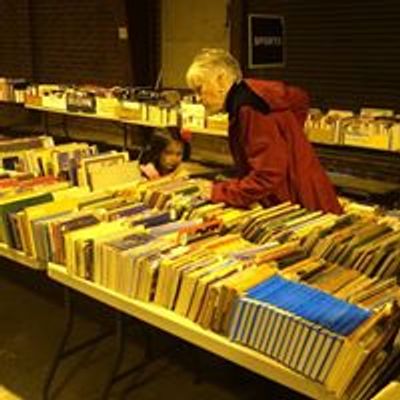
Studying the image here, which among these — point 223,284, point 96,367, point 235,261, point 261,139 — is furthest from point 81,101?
point 223,284

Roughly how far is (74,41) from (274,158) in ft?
22.4

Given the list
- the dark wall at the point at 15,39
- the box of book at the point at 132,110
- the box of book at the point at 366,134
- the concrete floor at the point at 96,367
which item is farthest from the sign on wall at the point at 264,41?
the dark wall at the point at 15,39

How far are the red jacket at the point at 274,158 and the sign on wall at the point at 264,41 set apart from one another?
133 centimetres

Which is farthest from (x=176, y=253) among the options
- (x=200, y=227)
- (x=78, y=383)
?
(x=78, y=383)

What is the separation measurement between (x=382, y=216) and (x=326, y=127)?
2209 millimetres

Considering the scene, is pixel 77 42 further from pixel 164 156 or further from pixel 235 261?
pixel 235 261

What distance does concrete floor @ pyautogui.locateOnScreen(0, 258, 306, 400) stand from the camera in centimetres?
304

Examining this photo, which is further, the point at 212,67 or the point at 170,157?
the point at 170,157

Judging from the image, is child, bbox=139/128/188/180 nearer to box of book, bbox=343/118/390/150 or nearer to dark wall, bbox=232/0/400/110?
box of book, bbox=343/118/390/150

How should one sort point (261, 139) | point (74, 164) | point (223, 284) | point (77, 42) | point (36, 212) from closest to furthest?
point (223, 284), point (261, 139), point (36, 212), point (74, 164), point (77, 42)

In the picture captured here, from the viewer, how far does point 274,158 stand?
8.41 feet

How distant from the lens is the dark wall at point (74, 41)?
771 centimetres

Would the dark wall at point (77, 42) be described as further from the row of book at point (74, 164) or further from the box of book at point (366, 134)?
the row of book at point (74, 164)

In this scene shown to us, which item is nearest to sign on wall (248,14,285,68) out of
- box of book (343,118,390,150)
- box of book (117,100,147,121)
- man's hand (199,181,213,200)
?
box of book (343,118,390,150)
